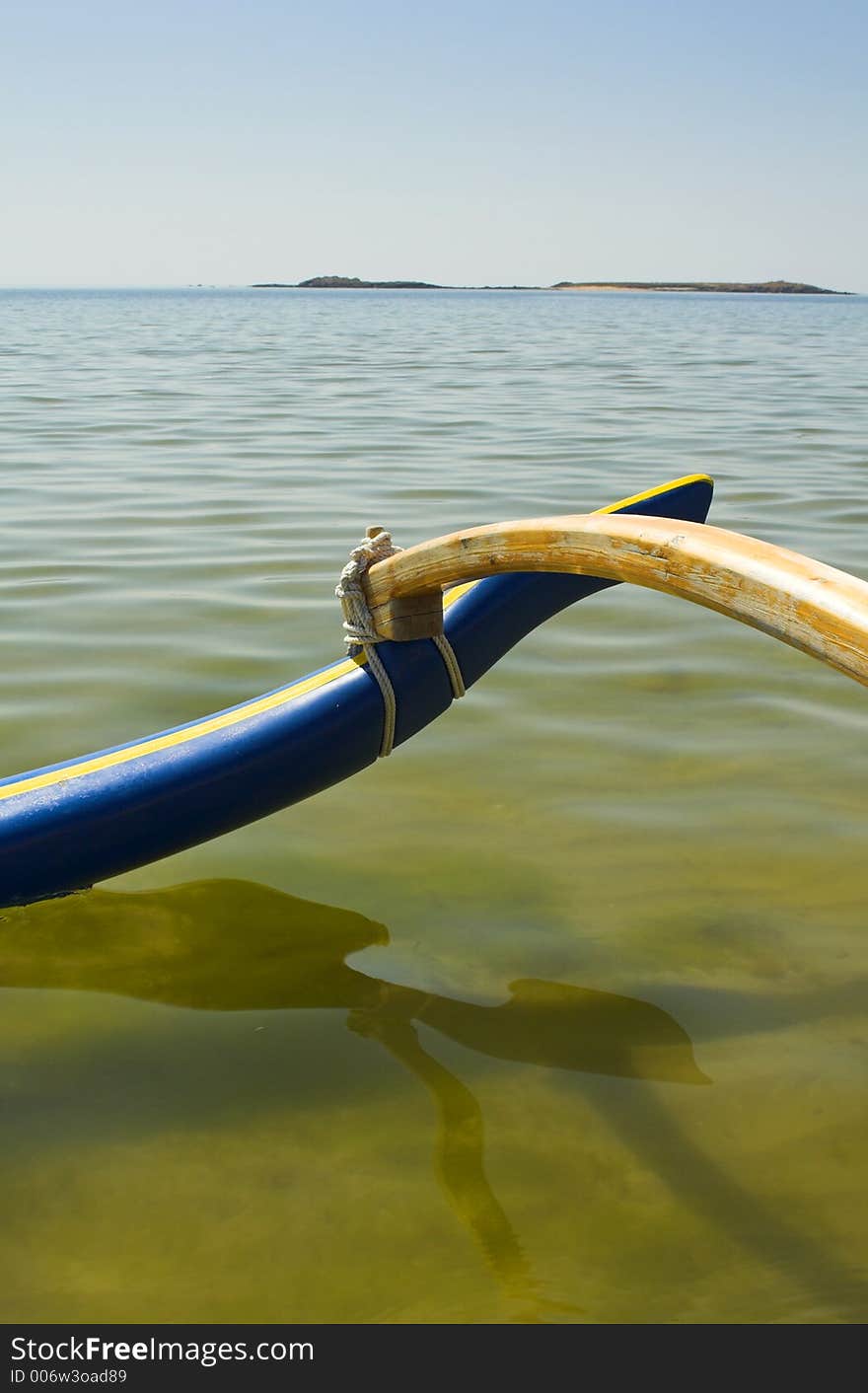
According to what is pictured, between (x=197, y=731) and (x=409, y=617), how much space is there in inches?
17.7

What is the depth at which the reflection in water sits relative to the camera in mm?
1723

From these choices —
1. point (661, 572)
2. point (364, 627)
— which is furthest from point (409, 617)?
point (661, 572)

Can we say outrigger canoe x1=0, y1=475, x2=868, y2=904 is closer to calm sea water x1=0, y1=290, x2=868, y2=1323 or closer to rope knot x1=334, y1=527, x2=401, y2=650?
rope knot x1=334, y1=527, x2=401, y2=650

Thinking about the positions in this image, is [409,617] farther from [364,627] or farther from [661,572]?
[661,572]

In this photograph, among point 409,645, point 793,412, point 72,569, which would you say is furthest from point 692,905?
point 793,412

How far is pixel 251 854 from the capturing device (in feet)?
9.00

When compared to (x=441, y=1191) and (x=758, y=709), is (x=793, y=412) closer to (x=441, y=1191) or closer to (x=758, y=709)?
(x=758, y=709)

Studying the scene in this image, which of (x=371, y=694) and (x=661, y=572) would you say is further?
(x=371, y=694)

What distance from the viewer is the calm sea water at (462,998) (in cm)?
164

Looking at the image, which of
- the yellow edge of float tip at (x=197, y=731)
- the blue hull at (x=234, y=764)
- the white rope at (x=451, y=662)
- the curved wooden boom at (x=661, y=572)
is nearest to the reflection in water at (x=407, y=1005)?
the blue hull at (x=234, y=764)

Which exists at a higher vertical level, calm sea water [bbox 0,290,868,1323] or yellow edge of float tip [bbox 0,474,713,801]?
yellow edge of float tip [bbox 0,474,713,801]

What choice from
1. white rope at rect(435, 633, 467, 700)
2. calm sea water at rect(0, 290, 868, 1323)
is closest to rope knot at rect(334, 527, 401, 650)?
white rope at rect(435, 633, 467, 700)

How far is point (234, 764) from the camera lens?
7.45 ft

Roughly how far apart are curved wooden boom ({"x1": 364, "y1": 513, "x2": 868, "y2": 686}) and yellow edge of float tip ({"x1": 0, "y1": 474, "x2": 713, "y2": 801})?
0.43 feet
